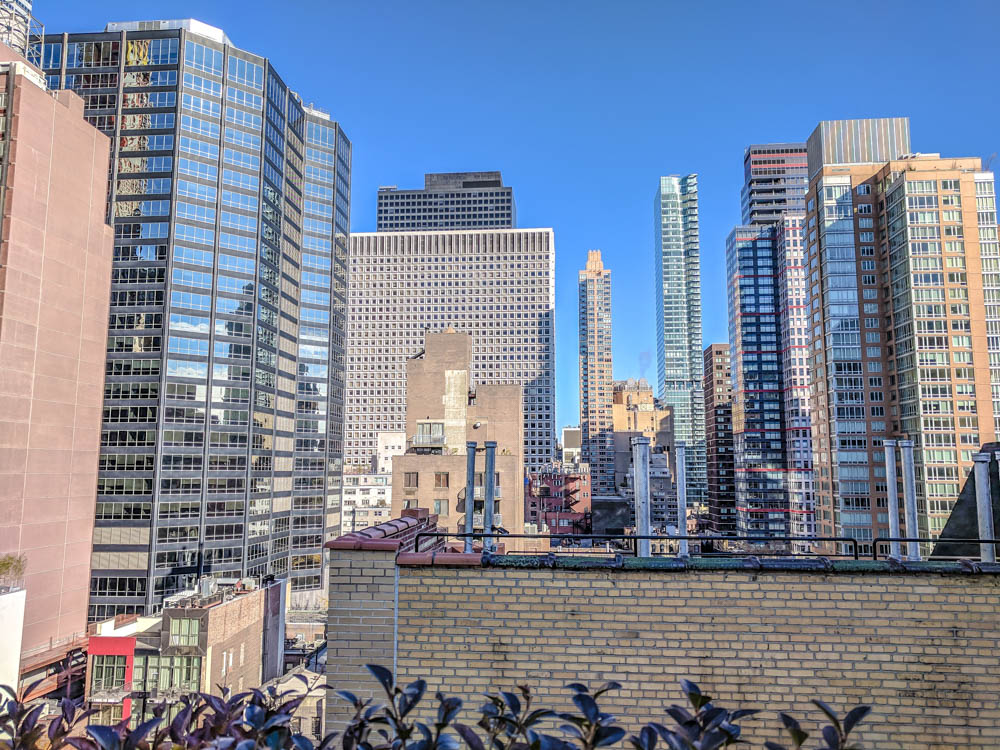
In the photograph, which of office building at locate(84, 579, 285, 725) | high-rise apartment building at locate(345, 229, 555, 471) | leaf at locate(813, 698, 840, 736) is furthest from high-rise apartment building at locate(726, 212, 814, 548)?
leaf at locate(813, 698, 840, 736)

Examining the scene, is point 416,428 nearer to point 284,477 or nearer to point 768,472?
point 284,477

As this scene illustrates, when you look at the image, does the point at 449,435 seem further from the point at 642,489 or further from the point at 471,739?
the point at 471,739

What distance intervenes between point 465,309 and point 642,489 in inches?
6305

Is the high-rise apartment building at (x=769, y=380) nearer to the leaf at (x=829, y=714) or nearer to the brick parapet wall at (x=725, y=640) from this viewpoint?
the brick parapet wall at (x=725, y=640)

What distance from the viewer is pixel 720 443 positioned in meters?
136

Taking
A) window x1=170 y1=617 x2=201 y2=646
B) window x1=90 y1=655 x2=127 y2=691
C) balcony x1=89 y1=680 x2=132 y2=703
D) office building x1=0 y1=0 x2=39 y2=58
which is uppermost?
office building x1=0 y1=0 x2=39 y2=58

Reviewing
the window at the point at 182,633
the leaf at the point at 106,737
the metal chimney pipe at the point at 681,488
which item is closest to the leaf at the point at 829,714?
the leaf at the point at 106,737

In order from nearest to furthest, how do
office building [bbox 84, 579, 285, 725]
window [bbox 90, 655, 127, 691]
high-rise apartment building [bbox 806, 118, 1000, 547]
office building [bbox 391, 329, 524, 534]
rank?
1. office building [bbox 84, 579, 285, 725]
2. window [bbox 90, 655, 127, 691]
3. office building [bbox 391, 329, 524, 534]
4. high-rise apartment building [bbox 806, 118, 1000, 547]

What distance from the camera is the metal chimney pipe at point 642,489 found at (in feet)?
26.1

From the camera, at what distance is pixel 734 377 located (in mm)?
127750

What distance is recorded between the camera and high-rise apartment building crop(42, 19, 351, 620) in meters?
61.2

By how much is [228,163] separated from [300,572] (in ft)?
166

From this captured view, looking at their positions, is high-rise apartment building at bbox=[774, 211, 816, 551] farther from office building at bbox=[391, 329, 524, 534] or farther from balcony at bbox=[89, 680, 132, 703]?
balcony at bbox=[89, 680, 132, 703]

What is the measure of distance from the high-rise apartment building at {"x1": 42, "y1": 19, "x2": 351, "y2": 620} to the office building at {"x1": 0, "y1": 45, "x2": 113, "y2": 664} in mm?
8015
